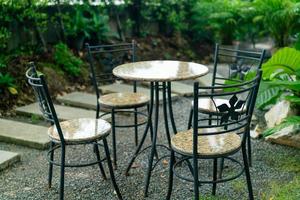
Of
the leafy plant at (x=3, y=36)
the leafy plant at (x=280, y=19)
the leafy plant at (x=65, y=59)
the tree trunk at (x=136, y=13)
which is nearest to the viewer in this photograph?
the leafy plant at (x=3, y=36)

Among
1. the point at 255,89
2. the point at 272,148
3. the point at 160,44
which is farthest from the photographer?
the point at 160,44

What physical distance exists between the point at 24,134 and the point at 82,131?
1481mm

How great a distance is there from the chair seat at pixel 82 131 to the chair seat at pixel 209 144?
0.57 metres

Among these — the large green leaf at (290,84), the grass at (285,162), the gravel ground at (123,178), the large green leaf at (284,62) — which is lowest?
the gravel ground at (123,178)

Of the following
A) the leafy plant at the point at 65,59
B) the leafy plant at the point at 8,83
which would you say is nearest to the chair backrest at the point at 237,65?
the leafy plant at the point at 65,59

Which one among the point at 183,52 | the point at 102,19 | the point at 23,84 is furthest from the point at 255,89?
the point at 183,52

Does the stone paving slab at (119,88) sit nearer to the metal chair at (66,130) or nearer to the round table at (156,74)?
the round table at (156,74)

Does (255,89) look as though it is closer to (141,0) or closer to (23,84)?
(23,84)

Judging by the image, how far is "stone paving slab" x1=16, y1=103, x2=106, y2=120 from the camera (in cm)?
497

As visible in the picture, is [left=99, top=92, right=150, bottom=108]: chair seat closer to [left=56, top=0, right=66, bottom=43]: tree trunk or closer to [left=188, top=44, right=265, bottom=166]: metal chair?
[left=188, top=44, right=265, bottom=166]: metal chair

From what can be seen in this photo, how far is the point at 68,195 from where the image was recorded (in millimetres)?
3305

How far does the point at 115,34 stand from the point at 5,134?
12.4ft

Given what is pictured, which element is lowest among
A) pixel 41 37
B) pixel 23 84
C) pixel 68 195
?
pixel 68 195

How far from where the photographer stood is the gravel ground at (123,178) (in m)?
3.30
